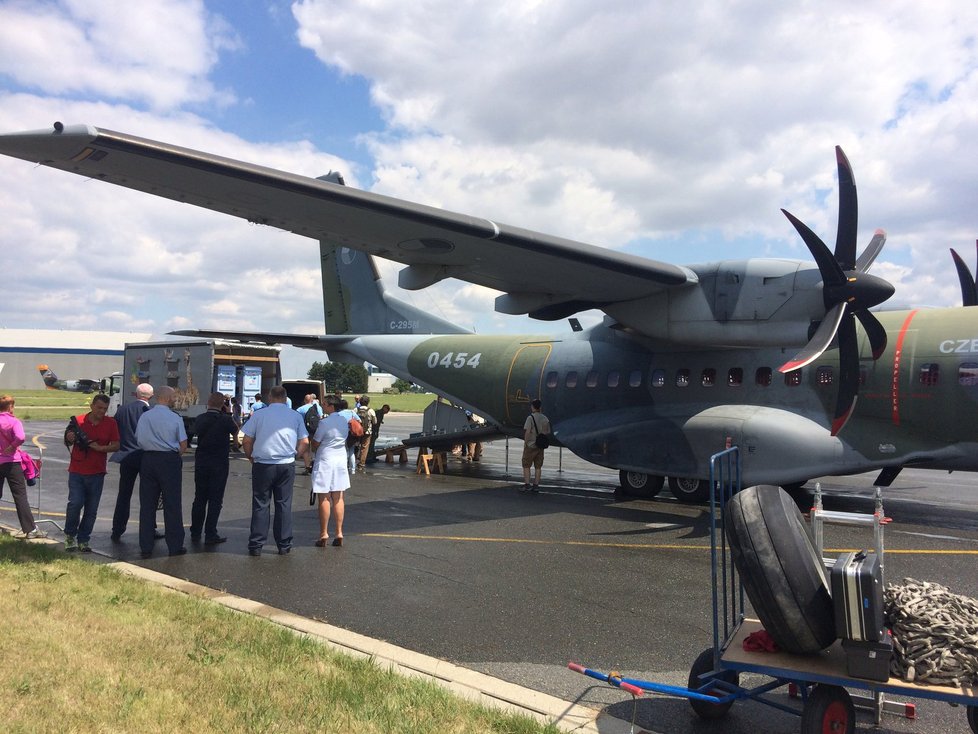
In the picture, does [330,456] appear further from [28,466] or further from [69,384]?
[69,384]

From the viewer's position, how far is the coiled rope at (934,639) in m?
3.34

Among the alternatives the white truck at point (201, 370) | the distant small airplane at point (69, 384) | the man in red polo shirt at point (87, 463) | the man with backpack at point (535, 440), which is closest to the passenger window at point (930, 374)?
the man with backpack at point (535, 440)

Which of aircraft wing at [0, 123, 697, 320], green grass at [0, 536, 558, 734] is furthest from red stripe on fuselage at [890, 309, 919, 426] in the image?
green grass at [0, 536, 558, 734]

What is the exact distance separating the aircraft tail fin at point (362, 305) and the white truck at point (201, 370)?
312 centimetres

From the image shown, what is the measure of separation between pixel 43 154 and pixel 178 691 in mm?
6251

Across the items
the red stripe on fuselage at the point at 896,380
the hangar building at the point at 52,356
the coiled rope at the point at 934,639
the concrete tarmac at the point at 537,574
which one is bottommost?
the concrete tarmac at the point at 537,574

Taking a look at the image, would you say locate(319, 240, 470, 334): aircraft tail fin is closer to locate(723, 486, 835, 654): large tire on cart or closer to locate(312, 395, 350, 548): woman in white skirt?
locate(312, 395, 350, 548): woman in white skirt

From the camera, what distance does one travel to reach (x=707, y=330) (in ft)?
39.0

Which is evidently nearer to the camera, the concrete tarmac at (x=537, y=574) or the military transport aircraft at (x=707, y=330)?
the concrete tarmac at (x=537, y=574)

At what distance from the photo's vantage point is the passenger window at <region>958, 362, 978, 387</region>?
10609mm

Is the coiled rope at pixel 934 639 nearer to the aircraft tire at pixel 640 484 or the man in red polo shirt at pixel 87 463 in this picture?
the man in red polo shirt at pixel 87 463

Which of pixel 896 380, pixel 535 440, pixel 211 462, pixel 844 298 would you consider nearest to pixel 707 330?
pixel 844 298

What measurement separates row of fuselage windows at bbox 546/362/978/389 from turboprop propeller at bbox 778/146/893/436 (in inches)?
27.6

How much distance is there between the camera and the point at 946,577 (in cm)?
746
